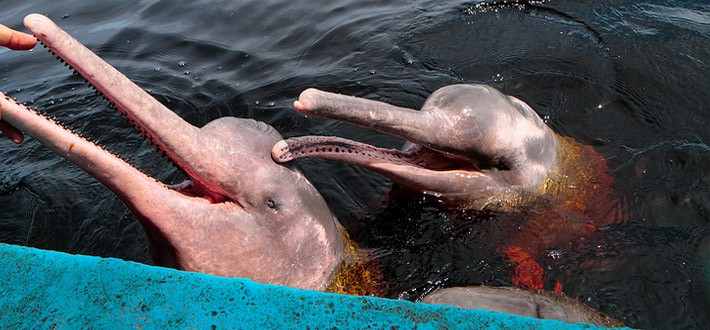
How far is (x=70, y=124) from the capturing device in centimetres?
703

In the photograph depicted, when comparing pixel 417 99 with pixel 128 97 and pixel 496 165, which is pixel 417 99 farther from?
pixel 128 97

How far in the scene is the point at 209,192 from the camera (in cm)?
388

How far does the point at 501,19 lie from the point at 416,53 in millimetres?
1577

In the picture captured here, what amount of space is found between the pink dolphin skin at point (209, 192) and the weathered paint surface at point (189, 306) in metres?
0.95

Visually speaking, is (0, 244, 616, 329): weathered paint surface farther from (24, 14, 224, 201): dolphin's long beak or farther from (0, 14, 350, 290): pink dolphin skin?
(24, 14, 224, 201): dolphin's long beak

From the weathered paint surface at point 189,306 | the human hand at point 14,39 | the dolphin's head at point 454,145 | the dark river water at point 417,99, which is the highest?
the human hand at point 14,39

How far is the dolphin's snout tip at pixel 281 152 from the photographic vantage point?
154 inches

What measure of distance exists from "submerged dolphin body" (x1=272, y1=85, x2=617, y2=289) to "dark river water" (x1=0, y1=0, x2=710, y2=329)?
0.58 ft

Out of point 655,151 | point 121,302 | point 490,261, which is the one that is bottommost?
point 490,261

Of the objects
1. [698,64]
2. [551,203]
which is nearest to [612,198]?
[551,203]

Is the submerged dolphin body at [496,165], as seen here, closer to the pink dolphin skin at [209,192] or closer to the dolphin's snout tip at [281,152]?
the dolphin's snout tip at [281,152]

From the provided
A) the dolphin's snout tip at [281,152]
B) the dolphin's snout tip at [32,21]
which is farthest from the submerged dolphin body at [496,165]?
the dolphin's snout tip at [32,21]

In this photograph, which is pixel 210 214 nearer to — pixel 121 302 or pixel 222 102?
pixel 121 302

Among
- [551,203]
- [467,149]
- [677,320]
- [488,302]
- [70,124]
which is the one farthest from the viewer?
[70,124]
